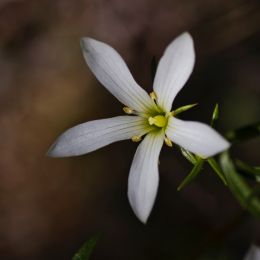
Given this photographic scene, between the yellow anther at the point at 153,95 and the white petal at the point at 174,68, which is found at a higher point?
the white petal at the point at 174,68

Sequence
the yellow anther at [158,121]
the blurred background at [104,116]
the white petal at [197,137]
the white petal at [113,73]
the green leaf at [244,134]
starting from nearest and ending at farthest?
1. the white petal at [197,137]
2. the green leaf at [244,134]
3. the white petal at [113,73]
4. the yellow anther at [158,121]
5. the blurred background at [104,116]

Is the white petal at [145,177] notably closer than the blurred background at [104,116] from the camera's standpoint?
Yes

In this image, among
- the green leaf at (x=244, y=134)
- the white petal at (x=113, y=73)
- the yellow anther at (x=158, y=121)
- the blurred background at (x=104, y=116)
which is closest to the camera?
the green leaf at (x=244, y=134)

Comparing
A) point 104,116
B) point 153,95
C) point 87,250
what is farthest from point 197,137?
point 104,116

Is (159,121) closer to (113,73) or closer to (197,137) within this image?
(113,73)

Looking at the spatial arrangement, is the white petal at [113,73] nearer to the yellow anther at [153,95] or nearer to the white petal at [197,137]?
the yellow anther at [153,95]

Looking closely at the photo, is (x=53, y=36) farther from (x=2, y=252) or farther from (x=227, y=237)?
(x=227, y=237)

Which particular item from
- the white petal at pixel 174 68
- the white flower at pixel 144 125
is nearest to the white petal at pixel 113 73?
the white flower at pixel 144 125

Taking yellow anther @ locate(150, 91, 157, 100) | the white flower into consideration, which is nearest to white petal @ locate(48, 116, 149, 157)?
the white flower
